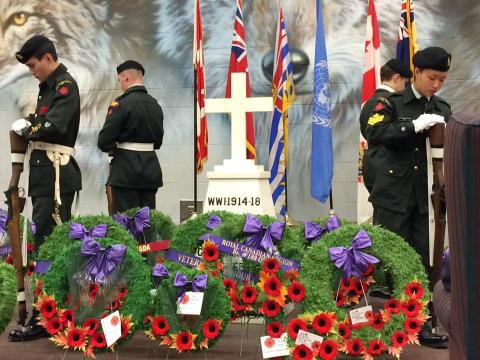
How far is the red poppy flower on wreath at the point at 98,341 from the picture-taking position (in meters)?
3.69

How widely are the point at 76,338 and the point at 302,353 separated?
1.00 metres

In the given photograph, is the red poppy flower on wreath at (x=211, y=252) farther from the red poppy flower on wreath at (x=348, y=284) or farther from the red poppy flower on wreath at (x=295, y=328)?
the red poppy flower on wreath at (x=295, y=328)

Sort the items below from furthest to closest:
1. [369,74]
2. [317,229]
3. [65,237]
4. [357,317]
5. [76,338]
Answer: [369,74] → [317,229] → [65,237] → [76,338] → [357,317]

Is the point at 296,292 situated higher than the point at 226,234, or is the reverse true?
the point at 226,234

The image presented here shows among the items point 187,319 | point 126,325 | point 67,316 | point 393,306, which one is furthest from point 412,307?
point 67,316

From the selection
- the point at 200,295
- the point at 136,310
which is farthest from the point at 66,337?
the point at 200,295

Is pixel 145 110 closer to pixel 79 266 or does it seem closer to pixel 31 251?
pixel 31 251

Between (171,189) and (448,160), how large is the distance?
6.47m

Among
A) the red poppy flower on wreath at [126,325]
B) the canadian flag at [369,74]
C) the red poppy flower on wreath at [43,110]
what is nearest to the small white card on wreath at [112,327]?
the red poppy flower on wreath at [126,325]

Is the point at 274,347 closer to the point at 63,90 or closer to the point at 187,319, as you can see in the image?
the point at 187,319

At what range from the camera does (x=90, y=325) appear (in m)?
3.75

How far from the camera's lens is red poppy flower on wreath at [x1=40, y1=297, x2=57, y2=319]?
12.6 ft

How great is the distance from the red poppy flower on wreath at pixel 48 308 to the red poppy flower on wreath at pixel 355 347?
4.31 feet

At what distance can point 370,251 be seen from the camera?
3709 millimetres
